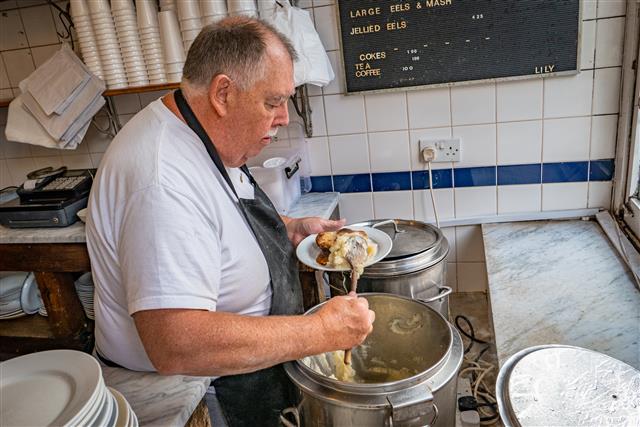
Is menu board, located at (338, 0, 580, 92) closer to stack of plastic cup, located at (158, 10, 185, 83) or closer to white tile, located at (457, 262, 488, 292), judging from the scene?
stack of plastic cup, located at (158, 10, 185, 83)

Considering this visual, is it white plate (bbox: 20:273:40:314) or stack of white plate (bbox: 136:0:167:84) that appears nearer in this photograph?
stack of white plate (bbox: 136:0:167:84)

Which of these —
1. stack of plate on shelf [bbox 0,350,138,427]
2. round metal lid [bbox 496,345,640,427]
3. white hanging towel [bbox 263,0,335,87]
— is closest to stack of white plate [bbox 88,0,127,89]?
white hanging towel [bbox 263,0,335,87]

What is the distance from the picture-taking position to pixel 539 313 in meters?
1.27

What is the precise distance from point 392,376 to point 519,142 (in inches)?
42.6

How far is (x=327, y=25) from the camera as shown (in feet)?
5.96

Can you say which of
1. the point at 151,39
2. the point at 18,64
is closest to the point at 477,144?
the point at 151,39

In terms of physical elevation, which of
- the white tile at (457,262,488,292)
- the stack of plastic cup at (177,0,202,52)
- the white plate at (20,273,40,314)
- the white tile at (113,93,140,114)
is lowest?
the white tile at (457,262,488,292)

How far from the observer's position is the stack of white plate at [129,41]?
1737 millimetres

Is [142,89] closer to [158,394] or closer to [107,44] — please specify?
[107,44]

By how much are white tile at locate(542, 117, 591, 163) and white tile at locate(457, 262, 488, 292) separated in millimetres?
537

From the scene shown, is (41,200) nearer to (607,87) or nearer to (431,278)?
(431,278)

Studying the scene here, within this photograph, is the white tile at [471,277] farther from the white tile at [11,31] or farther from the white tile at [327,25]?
the white tile at [11,31]

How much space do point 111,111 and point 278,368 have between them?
1.52 metres

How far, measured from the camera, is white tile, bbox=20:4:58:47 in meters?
2.04
